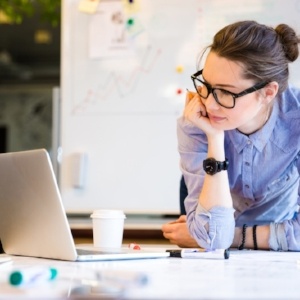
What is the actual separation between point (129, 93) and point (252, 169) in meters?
1.32

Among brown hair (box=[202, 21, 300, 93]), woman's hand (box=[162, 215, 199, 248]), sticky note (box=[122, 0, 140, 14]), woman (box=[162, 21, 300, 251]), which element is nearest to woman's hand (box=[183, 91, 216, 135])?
woman (box=[162, 21, 300, 251])

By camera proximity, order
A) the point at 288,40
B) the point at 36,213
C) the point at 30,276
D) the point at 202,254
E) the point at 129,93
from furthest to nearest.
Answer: the point at 129,93
the point at 288,40
the point at 202,254
the point at 36,213
the point at 30,276

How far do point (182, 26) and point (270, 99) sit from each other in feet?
4.46

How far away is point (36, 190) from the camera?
1208 mm

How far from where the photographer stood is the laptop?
1174mm

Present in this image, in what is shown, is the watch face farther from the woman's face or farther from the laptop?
the laptop

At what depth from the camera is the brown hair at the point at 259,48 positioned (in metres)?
1.55

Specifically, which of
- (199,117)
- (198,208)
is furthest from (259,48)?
(198,208)

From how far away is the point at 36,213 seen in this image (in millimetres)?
1254

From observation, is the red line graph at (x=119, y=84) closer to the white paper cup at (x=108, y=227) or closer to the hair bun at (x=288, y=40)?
the hair bun at (x=288, y=40)

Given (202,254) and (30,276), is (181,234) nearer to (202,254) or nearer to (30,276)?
(202,254)

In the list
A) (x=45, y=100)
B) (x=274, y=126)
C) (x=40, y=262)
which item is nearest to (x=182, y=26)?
(x=274, y=126)

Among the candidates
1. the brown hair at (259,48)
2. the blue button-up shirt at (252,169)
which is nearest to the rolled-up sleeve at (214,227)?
the blue button-up shirt at (252,169)

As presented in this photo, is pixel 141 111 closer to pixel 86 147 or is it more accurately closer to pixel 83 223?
pixel 86 147
